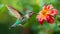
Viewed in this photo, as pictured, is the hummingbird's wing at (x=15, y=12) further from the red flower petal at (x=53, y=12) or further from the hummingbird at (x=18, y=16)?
the red flower petal at (x=53, y=12)

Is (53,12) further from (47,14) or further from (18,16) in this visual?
(18,16)

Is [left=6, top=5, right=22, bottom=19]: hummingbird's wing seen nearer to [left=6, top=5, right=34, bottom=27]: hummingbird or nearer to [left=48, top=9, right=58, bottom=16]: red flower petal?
[left=6, top=5, right=34, bottom=27]: hummingbird

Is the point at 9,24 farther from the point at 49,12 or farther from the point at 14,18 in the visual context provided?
the point at 49,12

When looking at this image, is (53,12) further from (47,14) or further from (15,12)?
(15,12)

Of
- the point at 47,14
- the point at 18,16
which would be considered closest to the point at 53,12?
the point at 47,14

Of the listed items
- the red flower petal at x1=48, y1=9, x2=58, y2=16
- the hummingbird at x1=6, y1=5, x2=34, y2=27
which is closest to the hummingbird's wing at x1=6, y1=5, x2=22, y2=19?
the hummingbird at x1=6, y1=5, x2=34, y2=27

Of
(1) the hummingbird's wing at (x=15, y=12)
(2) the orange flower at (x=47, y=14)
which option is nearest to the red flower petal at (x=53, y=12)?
(2) the orange flower at (x=47, y=14)

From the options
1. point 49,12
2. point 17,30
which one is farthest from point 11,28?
point 49,12

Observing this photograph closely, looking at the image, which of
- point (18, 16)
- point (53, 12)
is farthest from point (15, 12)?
point (53, 12)
